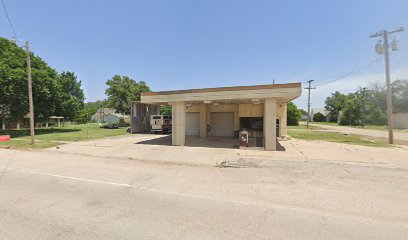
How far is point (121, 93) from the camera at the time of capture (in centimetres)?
3766

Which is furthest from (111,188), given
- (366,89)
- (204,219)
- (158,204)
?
(366,89)

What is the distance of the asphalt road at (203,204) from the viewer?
335 cm

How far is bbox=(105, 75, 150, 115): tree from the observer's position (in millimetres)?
37719

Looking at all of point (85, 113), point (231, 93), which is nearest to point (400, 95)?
point (231, 93)

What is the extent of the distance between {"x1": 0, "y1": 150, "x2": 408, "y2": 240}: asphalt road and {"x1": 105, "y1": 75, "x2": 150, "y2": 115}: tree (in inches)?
1240

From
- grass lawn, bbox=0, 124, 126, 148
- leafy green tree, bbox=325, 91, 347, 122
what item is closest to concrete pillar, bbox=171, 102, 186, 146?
grass lawn, bbox=0, 124, 126, 148

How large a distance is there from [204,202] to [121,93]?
37450 mm

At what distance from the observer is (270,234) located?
3260mm

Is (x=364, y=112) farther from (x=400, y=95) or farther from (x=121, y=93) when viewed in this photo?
(x=121, y=93)

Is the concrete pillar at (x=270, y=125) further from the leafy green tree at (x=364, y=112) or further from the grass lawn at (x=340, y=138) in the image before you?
the leafy green tree at (x=364, y=112)

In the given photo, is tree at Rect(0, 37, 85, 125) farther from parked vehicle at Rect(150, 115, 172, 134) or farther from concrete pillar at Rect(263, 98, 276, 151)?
concrete pillar at Rect(263, 98, 276, 151)

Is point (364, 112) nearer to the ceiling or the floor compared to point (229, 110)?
nearer to the ceiling

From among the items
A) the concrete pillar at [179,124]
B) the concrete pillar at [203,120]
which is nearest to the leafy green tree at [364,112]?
the concrete pillar at [203,120]

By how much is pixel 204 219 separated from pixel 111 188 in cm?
324
